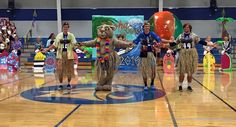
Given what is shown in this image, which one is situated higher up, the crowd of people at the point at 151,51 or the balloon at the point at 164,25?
the balloon at the point at 164,25

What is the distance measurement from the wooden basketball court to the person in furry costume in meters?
0.31

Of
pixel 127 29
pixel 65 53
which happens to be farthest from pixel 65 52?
pixel 127 29

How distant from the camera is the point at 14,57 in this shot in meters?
14.7

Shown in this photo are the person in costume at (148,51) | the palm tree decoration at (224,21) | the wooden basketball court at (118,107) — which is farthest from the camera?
the palm tree decoration at (224,21)

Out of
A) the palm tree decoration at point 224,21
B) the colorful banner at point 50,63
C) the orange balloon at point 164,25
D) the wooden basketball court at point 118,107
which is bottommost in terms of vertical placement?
the wooden basketball court at point 118,107

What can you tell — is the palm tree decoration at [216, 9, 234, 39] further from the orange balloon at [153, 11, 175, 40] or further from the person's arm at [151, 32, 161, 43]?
the person's arm at [151, 32, 161, 43]

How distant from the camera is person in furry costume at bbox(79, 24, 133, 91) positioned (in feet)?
28.1

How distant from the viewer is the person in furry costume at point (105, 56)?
8578mm

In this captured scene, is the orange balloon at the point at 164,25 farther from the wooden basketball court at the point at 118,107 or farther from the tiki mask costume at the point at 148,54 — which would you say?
the wooden basketball court at the point at 118,107

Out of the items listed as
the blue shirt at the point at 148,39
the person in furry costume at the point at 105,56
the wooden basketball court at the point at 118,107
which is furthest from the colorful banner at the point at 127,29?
the person in furry costume at the point at 105,56

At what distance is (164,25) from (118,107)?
3463 mm

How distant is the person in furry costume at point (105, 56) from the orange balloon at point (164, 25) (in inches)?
42.8

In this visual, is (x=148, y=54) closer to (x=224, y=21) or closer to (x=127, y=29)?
(x=127, y=29)

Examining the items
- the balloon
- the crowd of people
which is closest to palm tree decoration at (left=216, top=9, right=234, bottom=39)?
the balloon
